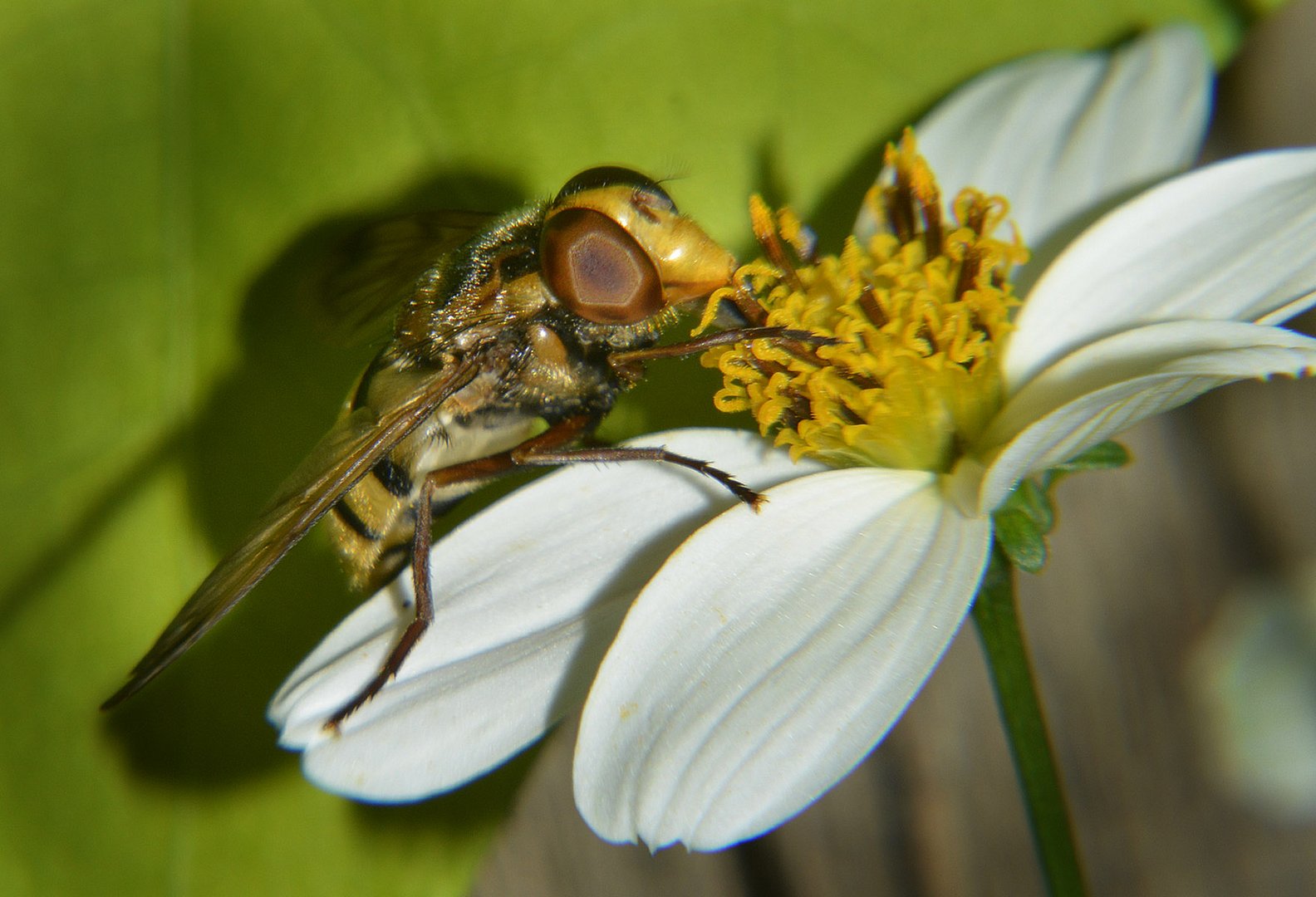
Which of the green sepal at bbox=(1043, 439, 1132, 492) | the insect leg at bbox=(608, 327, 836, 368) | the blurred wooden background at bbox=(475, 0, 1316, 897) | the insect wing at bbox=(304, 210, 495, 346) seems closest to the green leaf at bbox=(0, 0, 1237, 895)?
the insect wing at bbox=(304, 210, 495, 346)

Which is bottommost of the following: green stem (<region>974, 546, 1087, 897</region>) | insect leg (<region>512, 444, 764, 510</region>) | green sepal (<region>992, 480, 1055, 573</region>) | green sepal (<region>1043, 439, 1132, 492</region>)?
green stem (<region>974, 546, 1087, 897</region>)

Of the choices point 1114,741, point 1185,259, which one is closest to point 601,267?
point 1185,259

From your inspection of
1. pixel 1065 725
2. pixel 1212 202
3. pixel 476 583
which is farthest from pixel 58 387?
pixel 1065 725

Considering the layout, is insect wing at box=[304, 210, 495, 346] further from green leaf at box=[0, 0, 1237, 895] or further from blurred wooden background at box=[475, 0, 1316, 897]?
blurred wooden background at box=[475, 0, 1316, 897]

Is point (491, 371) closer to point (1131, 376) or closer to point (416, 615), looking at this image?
point (416, 615)

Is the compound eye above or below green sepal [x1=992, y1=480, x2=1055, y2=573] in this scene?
above

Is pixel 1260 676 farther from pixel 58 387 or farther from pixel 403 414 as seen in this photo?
pixel 58 387

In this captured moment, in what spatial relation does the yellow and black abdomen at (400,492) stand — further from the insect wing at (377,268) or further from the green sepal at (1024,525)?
the green sepal at (1024,525)
